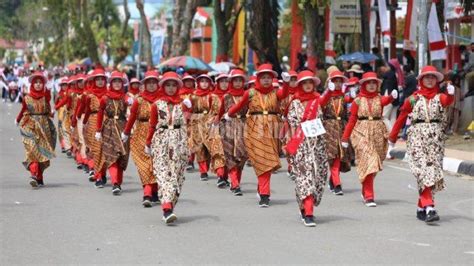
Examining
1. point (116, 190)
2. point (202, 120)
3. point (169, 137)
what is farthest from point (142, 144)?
point (202, 120)

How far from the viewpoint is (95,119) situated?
18.0 m

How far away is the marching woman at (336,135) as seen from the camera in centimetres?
1667

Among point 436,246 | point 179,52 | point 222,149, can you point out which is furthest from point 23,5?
point 436,246

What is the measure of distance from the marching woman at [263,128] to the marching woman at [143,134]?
3.87 feet

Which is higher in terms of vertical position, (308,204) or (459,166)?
(308,204)

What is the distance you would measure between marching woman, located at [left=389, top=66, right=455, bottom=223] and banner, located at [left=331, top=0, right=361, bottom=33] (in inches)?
762

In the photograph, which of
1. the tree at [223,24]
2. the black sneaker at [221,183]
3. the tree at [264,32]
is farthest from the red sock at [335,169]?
the tree at [223,24]

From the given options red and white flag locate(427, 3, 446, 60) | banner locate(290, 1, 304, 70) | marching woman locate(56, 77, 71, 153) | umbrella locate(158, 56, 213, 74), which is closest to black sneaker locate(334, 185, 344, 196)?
marching woman locate(56, 77, 71, 153)

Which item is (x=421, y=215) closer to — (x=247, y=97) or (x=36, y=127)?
(x=247, y=97)

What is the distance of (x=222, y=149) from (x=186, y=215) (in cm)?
436

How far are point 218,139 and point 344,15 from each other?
14890 millimetres

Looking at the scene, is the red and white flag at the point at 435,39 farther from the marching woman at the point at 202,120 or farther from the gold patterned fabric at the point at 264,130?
the gold patterned fabric at the point at 264,130

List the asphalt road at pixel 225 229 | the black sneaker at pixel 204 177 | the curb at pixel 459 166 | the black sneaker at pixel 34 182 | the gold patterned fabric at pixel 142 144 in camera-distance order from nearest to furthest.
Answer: the asphalt road at pixel 225 229, the gold patterned fabric at pixel 142 144, the black sneaker at pixel 34 182, the black sneaker at pixel 204 177, the curb at pixel 459 166

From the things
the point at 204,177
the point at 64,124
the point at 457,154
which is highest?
the point at 64,124
